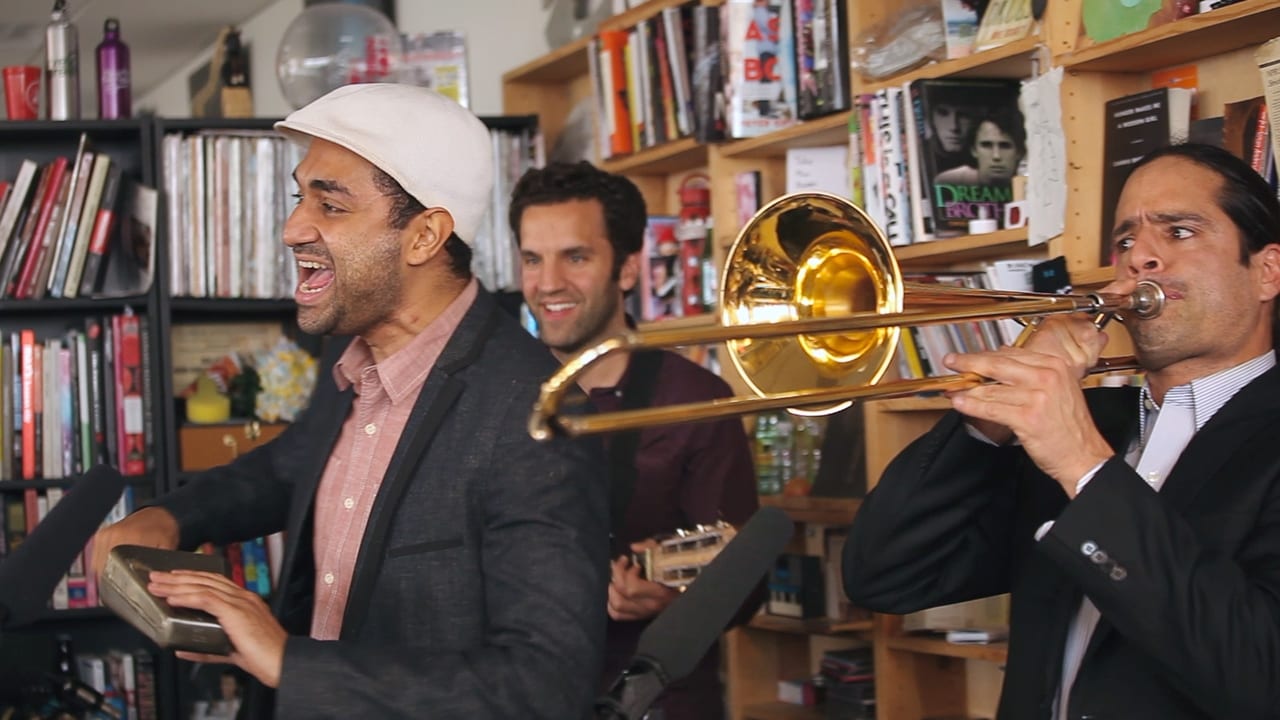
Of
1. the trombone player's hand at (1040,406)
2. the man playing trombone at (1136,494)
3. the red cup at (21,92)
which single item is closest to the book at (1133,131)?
the man playing trombone at (1136,494)

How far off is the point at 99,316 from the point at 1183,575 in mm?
2975

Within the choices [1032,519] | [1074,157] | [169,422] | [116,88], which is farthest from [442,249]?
[116,88]

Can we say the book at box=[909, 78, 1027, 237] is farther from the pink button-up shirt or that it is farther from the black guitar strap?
the pink button-up shirt

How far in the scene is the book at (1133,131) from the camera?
2.46 metres

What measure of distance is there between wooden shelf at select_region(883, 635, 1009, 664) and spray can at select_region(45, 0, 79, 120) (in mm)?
2364

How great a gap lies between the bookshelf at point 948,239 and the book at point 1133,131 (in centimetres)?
2

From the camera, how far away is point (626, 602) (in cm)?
232

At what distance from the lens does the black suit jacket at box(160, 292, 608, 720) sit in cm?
156

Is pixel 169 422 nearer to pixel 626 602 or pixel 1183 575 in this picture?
pixel 626 602

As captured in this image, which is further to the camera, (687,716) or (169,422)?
(169,422)

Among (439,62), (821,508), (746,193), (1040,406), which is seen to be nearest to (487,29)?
(439,62)

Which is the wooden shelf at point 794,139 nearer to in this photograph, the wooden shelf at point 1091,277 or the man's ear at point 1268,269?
the wooden shelf at point 1091,277

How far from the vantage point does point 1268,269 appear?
1928mm

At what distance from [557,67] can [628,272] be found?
4.92ft
